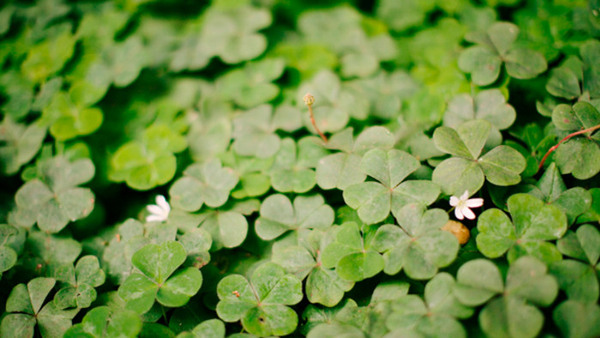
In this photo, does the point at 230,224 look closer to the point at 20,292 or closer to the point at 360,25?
the point at 20,292

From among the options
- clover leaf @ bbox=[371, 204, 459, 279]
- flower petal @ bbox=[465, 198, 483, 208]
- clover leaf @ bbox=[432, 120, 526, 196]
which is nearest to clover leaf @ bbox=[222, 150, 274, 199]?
clover leaf @ bbox=[371, 204, 459, 279]

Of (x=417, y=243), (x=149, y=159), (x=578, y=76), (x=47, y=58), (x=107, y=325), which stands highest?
(x=578, y=76)

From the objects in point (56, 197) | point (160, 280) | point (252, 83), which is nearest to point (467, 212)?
point (160, 280)

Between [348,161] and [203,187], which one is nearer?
[348,161]

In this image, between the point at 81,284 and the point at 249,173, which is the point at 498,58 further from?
the point at 81,284

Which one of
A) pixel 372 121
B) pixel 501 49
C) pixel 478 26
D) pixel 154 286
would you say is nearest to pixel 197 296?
pixel 154 286

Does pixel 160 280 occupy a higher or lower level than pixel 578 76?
lower

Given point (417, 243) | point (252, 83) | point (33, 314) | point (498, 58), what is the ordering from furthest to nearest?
point (252, 83)
point (498, 58)
point (33, 314)
point (417, 243)
